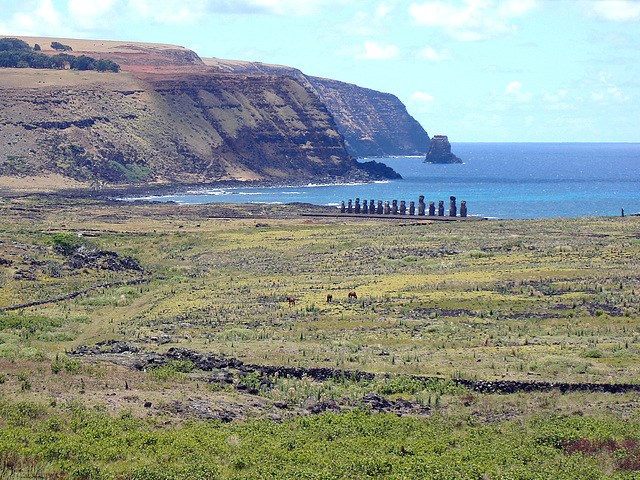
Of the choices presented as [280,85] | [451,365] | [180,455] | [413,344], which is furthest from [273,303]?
[280,85]

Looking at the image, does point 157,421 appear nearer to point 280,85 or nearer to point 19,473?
point 19,473

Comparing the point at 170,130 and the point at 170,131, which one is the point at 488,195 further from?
the point at 170,130

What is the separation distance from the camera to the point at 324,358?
94.3 ft

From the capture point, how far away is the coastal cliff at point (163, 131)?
149 m

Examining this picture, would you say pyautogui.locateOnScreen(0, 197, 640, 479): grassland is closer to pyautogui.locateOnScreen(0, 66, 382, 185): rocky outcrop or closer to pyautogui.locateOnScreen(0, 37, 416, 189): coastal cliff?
pyautogui.locateOnScreen(0, 37, 416, 189): coastal cliff

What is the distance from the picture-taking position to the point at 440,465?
699 inches

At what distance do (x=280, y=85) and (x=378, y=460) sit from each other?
184763 mm

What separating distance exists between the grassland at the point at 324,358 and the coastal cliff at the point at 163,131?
88877 mm

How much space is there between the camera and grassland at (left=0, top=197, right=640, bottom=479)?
18406mm

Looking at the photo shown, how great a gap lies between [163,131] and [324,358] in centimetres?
14446

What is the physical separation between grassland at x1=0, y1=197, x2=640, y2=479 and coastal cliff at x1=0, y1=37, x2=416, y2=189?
8888cm

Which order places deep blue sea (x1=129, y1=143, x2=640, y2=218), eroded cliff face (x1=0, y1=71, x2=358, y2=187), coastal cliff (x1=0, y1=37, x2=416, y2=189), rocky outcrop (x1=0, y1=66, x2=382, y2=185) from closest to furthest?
1. deep blue sea (x1=129, y1=143, x2=640, y2=218)
2. coastal cliff (x1=0, y1=37, x2=416, y2=189)
3. rocky outcrop (x1=0, y1=66, x2=382, y2=185)
4. eroded cliff face (x1=0, y1=71, x2=358, y2=187)

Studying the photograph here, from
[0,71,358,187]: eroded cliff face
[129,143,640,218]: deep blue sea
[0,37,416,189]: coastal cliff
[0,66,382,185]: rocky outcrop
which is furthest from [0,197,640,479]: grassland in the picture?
[0,66,382,185]: rocky outcrop

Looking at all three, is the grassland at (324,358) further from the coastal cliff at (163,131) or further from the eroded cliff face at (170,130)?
the eroded cliff face at (170,130)
